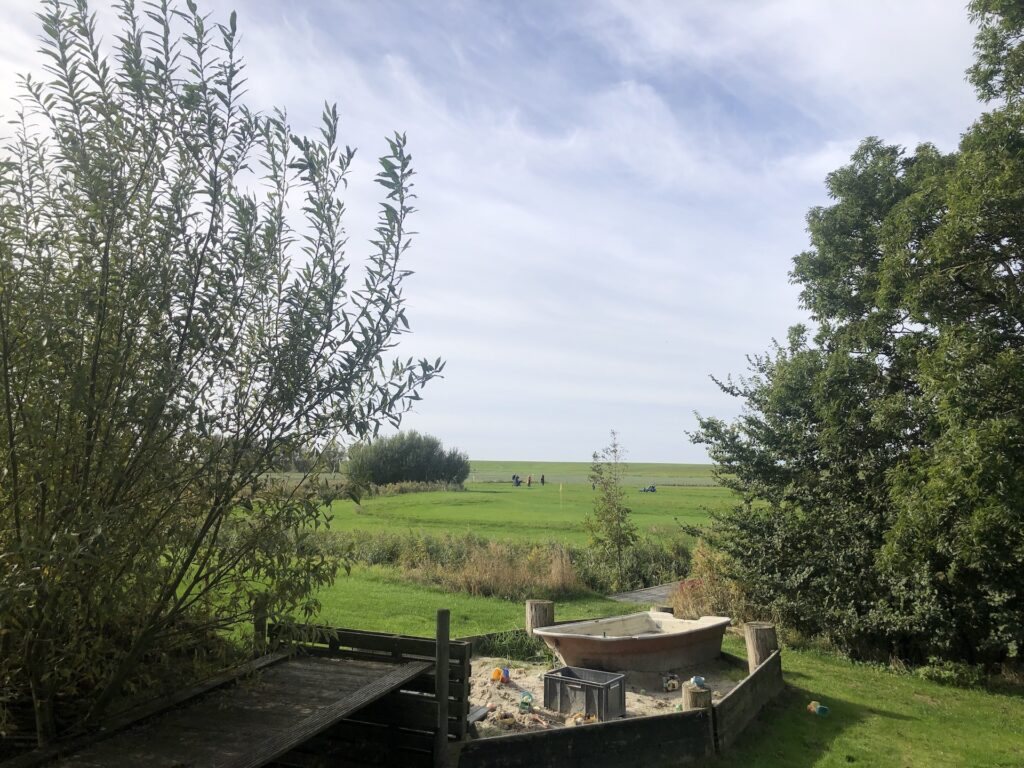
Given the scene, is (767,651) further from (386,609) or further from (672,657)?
(386,609)

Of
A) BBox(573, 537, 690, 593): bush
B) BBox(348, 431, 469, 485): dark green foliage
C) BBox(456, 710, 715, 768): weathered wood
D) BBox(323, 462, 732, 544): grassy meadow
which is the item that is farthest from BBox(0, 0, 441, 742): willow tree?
BBox(348, 431, 469, 485): dark green foliage

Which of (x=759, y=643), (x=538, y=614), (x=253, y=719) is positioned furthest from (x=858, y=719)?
(x=253, y=719)

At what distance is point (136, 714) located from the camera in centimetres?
442

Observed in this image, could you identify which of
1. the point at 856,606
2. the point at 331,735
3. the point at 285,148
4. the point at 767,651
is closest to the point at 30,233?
the point at 285,148

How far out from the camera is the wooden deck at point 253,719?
385 cm

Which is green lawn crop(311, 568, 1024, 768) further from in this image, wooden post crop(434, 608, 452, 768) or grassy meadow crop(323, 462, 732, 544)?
grassy meadow crop(323, 462, 732, 544)

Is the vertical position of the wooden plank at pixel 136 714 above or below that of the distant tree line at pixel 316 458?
below

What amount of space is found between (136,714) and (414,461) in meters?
59.7

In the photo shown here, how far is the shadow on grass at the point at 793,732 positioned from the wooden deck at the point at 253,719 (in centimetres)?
394

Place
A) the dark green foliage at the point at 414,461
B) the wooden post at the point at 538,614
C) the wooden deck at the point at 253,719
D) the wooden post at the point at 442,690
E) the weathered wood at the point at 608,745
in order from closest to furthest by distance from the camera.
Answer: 1. the wooden deck at the point at 253,719
2. the wooden post at the point at 442,690
3. the weathered wood at the point at 608,745
4. the wooden post at the point at 538,614
5. the dark green foliage at the point at 414,461

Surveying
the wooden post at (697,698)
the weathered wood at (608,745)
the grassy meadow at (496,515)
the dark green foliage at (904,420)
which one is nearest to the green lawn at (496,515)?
the grassy meadow at (496,515)

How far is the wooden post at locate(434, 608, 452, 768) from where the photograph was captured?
5.86 meters

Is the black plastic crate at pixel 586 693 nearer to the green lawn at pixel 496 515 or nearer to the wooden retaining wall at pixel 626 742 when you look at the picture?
the wooden retaining wall at pixel 626 742

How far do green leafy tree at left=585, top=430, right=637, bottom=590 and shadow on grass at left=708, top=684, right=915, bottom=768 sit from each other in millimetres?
9903
